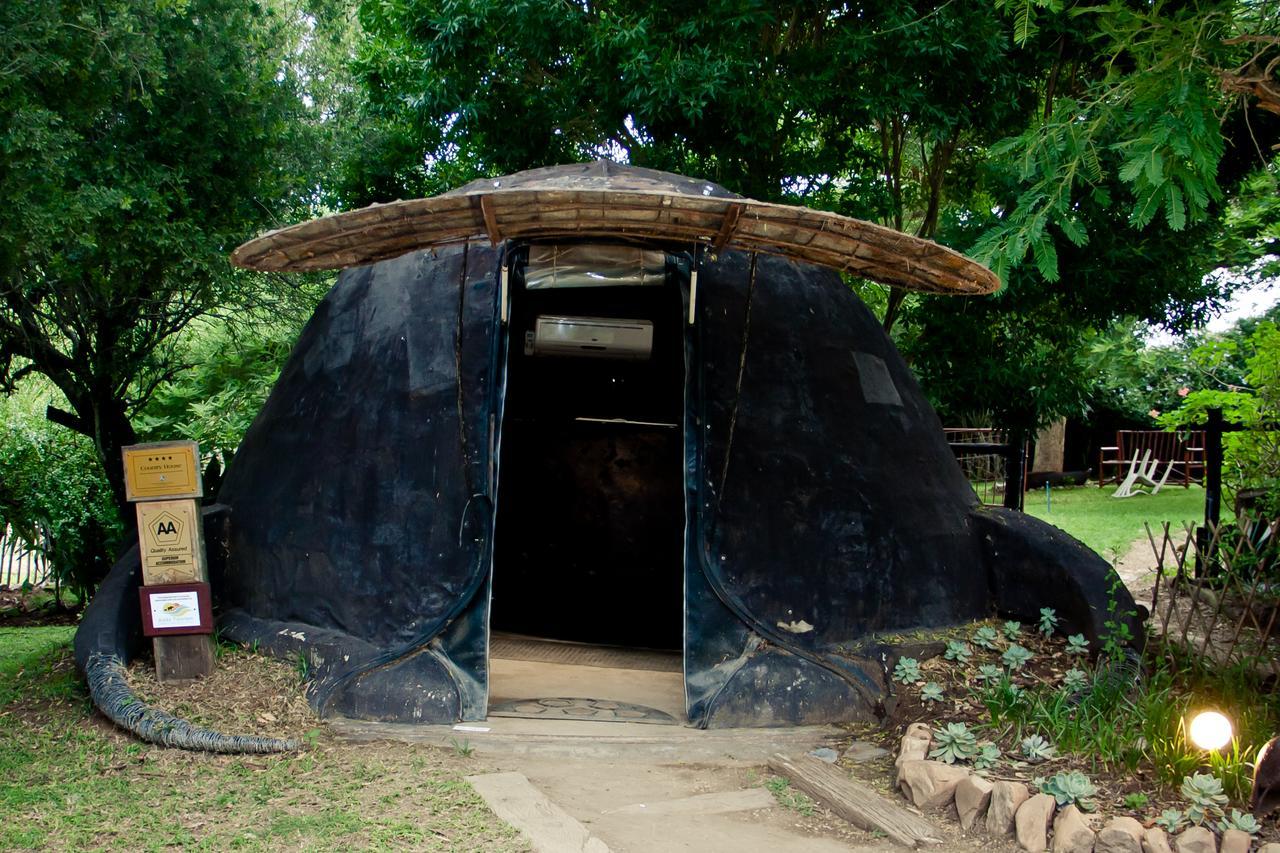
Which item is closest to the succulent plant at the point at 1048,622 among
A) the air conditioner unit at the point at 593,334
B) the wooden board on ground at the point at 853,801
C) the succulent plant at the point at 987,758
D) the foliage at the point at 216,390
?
the succulent plant at the point at 987,758

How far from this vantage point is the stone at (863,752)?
4961mm

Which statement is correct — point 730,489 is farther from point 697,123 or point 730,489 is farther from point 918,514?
point 697,123

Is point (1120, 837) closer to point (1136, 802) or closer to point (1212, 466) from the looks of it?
point (1136, 802)

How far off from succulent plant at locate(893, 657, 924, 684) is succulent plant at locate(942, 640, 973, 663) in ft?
0.70

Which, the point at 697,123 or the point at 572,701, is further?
the point at 697,123

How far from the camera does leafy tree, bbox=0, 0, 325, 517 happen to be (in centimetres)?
516

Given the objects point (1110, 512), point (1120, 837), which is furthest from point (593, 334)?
point (1110, 512)

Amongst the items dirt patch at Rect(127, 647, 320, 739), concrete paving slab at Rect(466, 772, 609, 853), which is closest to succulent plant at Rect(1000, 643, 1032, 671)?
concrete paving slab at Rect(466, 772, 609, 853)

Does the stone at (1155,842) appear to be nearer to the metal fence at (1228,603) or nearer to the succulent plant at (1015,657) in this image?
the metal fence at (1228,603)

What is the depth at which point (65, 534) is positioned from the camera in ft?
31.3

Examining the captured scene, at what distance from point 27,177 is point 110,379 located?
3.43 meters

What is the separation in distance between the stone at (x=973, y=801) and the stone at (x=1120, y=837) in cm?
47

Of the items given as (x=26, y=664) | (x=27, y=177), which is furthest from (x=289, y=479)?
(x=26, y=664)

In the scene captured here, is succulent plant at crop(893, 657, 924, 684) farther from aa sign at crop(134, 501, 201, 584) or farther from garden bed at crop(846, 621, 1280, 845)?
aa sign at crop(134, 501, 201, 584)
